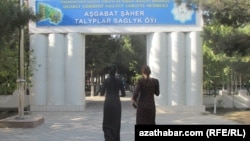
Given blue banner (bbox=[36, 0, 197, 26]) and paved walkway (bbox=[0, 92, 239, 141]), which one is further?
blue banner (bbox=[36, 0, 197, 26])

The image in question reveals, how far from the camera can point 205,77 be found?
24578 millimetres

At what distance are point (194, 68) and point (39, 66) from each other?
274 inches

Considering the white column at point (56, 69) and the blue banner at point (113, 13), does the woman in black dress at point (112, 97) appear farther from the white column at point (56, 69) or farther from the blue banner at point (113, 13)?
the white column at point (56, 69)

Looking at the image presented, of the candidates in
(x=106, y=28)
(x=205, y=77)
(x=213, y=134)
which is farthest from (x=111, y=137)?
(x=205, y=77)

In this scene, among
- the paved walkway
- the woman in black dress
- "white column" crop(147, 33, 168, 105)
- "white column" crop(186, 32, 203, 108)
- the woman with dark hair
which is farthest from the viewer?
"white column" crop(147, 33, 168, 105)

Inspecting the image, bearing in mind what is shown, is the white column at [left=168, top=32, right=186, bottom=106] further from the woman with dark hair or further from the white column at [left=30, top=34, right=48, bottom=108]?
the woman with dark hair

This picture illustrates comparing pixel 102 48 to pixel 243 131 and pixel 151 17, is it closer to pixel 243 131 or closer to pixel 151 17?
pixel 151 17

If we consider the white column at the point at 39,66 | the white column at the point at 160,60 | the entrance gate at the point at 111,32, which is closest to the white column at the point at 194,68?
the entrance gate at the point at 111,32

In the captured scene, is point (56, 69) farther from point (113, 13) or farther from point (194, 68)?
point (194, 68)

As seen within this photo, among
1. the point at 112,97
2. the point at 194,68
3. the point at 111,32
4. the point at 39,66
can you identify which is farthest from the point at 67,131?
the point at 194,68

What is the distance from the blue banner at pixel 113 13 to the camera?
20.6m

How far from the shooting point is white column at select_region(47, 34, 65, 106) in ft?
68.4

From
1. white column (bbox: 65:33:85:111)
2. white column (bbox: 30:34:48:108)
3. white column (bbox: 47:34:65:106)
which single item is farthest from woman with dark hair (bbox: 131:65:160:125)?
white column (bbox: 30:34:48:108)

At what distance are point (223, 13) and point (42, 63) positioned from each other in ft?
33.6
